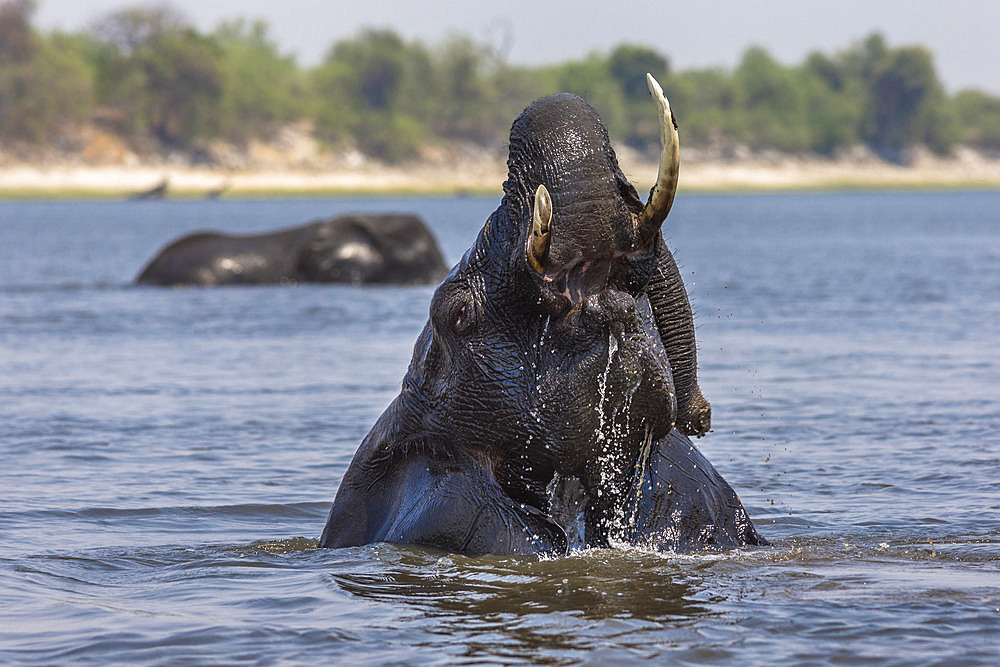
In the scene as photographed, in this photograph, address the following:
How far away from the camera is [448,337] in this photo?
5.11 metres

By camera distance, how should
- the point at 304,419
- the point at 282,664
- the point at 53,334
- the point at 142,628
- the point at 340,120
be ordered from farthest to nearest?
1. the point at 340,120
2. the point at 53,334
3. the point at 304,419
4. the point at 142,628
5. the point at 282,664

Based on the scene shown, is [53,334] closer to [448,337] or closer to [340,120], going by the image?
[448,337]

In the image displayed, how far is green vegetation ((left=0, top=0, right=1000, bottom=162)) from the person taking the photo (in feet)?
327

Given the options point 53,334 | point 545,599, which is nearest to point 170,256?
point 53,334

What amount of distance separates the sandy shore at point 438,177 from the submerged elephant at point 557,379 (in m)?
73.4

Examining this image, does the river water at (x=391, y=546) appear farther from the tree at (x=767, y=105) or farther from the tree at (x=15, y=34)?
the tree at (x=767, y=105)

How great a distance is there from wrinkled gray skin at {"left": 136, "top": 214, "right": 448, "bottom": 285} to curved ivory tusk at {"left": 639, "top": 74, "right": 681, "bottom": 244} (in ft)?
59.4

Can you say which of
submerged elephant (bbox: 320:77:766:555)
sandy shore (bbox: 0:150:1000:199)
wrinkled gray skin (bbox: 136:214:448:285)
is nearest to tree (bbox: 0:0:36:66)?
sandy shore (bbox: 0:150:1000:199)

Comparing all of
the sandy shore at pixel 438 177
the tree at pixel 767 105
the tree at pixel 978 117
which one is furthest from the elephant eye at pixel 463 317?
the tree at pixel 978 117

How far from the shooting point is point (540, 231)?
181 inches

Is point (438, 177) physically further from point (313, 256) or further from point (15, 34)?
point (313, 256)

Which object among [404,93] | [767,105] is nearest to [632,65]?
[767,105]

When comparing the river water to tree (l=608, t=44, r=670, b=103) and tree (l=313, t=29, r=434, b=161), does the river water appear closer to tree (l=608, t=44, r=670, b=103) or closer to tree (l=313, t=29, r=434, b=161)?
tree (l=313, t=29, r=434, b=161)

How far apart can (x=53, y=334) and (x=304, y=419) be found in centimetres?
661
